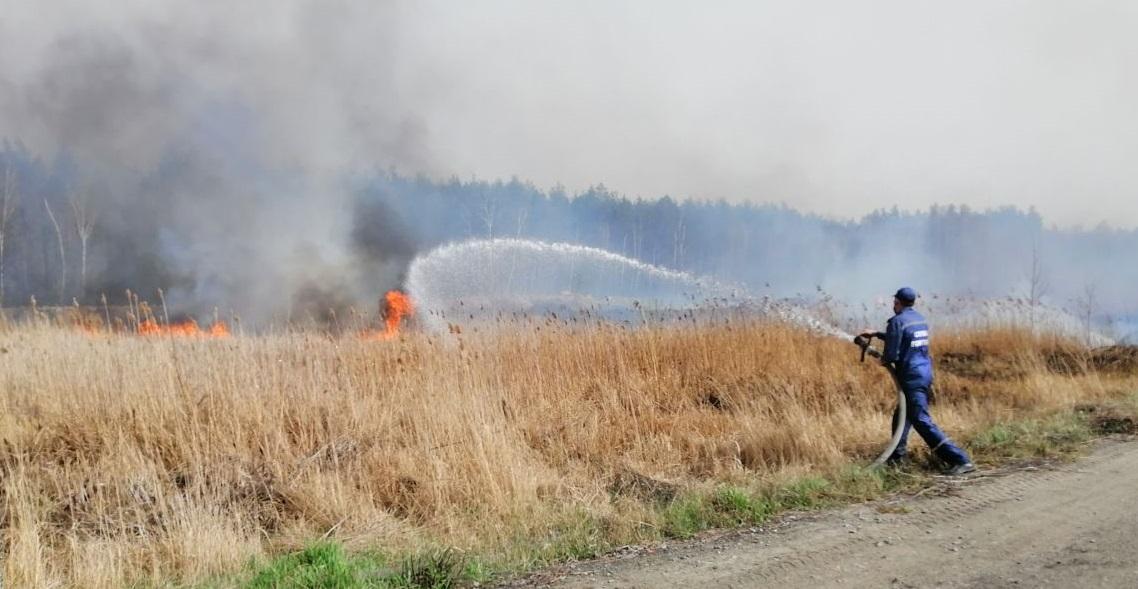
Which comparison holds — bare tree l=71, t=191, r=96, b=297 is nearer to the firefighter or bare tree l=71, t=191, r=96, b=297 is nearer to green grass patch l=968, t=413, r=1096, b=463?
the firefighter

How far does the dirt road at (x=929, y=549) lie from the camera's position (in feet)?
14.2

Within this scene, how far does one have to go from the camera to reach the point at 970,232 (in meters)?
48.0

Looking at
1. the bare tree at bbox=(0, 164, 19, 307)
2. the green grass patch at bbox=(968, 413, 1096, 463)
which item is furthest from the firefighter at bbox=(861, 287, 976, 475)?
the bare tree at bbox=(0, 164, 19, 307)

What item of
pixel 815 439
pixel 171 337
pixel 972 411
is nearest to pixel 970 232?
pixel 972 411

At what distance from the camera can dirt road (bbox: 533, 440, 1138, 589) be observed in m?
4.32

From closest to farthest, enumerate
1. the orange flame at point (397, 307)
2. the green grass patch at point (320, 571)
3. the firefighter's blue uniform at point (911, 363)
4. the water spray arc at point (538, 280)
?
the green grass patch at point (320, 571)
the firefighter's blue uniform at point (911, 363)
the water spray arc at point (538, 280)
the orange flame at point (397, 307)

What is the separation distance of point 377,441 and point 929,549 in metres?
4.87

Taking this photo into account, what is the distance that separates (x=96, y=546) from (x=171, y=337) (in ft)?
11.7

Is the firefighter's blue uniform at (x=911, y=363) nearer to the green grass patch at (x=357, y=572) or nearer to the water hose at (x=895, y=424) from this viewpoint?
the water hose at (x=895, y=424)

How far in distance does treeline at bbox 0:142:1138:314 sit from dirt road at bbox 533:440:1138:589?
51.1ft

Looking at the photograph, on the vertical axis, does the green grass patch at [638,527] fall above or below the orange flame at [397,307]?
below

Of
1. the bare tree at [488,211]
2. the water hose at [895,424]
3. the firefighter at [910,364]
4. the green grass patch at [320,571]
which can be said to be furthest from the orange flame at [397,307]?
the bare tree at [488,211]

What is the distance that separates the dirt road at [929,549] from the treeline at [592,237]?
613 inches

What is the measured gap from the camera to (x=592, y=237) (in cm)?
5672
